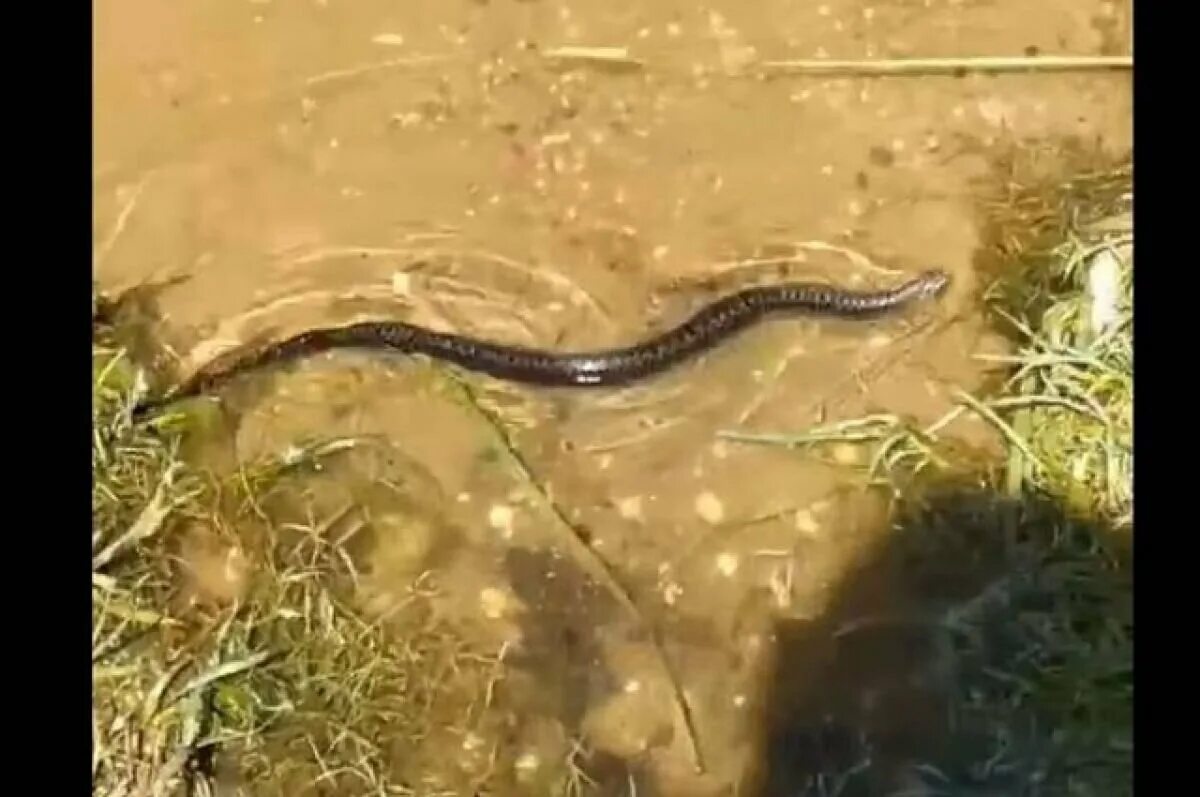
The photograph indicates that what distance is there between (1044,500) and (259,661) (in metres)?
0.71

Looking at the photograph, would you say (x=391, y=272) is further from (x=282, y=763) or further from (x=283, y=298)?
(x=282, y=763)

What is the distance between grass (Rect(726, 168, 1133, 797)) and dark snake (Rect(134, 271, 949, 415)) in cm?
9

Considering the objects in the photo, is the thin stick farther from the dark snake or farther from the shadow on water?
the shadow on water

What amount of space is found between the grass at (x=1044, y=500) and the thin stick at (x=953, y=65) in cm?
10

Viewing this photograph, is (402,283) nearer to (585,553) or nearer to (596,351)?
(596,351)

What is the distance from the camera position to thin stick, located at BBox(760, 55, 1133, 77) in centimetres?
154

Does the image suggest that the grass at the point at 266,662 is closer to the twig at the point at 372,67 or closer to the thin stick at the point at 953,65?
the twig at the point at 372,67

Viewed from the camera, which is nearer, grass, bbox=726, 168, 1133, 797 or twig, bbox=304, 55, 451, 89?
grass, bbox=726, 168, 1133, 797

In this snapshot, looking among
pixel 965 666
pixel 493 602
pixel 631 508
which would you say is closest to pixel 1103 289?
pixel 965 666

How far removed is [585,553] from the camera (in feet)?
5.02

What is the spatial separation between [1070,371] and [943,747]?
0.35m

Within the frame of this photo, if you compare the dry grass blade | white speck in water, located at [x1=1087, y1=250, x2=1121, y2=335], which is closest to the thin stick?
white speck in water, located at [x1=1087, y1=250, x2=1121, y2=335]

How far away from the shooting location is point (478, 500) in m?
1.54

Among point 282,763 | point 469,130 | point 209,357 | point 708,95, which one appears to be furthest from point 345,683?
point 708,95
